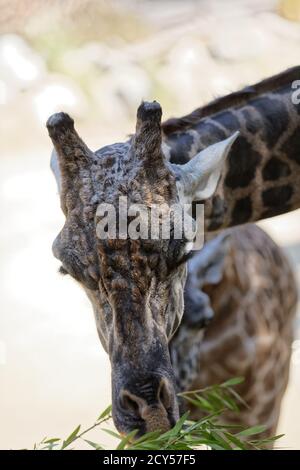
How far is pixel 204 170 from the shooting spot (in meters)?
5.12

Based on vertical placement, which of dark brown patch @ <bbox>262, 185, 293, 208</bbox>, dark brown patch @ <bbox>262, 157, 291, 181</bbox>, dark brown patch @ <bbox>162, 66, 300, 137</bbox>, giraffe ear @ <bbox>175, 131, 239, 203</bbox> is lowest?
giraffe ear @ <bbox>175, 131, 239, 203</bbox>

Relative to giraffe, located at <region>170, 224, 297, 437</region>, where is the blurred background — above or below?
above

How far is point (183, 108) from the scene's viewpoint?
15.3 meters

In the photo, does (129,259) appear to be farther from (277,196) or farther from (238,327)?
(238,327)

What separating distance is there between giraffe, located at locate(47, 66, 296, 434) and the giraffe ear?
0.19m

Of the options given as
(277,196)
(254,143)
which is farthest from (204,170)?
(277,196)

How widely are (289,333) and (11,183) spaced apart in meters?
7.12

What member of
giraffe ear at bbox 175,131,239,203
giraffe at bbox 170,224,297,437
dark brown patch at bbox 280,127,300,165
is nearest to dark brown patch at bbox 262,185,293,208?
dark brown patch at bbox 280,127,300,165

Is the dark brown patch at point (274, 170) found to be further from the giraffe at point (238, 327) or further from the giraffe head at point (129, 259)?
the giraffe head at point (129, 259)

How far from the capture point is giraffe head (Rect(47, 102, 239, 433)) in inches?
171

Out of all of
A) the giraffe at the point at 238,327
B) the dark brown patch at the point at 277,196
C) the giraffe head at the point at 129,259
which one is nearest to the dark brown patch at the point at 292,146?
the dark brown patch at the point at 277,196

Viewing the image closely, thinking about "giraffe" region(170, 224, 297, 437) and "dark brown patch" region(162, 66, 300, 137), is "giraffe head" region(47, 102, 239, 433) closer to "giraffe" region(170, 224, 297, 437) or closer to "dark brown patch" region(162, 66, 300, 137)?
"dark brown patch" region(162, 66, 300, 137)
